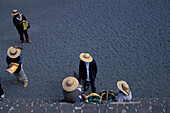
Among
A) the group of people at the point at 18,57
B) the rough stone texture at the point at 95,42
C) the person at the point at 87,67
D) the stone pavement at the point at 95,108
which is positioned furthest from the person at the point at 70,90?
the group of people at the point at 18,57

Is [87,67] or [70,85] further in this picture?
[87,67]

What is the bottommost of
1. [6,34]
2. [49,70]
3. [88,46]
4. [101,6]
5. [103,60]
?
[49,70]

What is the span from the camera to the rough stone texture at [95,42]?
19.7 ft

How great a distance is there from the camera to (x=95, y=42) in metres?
7.95

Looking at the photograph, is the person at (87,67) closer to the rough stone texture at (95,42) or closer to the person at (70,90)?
the person at (70,90)

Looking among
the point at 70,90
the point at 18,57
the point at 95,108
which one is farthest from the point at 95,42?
the point at 95,108

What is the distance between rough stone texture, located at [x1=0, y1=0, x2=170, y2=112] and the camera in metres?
6.00

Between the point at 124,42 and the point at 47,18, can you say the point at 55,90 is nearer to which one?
the point at 124,42

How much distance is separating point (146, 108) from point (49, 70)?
4.27 metres

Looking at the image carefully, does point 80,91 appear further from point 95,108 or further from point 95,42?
point 95,42

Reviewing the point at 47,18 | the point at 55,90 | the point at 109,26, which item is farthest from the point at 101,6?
the point at 55,90

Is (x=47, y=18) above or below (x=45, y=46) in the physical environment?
above

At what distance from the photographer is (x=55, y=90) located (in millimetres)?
5793

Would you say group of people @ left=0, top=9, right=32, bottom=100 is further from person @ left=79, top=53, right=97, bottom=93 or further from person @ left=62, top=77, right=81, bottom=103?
person @ left=79, top=53, right=97, bottom=93
